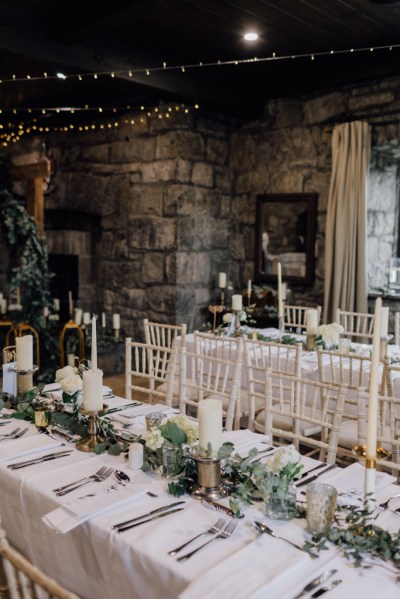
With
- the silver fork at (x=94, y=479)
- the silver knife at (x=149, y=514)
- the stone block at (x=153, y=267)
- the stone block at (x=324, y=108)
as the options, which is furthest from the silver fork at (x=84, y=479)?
the stone block at (x=324, y=108)

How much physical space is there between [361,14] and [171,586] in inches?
157

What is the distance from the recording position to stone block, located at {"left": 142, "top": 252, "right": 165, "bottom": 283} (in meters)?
6.02

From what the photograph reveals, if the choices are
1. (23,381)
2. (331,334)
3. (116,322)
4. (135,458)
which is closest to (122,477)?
(135,458)

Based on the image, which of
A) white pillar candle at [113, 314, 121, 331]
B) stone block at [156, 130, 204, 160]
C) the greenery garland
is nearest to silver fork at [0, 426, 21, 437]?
the greenery garland

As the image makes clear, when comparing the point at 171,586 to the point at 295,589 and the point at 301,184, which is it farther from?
the point at 301,184

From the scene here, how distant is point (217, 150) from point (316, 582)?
5484mm

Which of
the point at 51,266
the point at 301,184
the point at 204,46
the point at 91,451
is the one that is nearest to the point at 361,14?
the point at 204,46

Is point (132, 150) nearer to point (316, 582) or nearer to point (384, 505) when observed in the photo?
point (384, 505)

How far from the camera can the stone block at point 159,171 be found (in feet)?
19.2

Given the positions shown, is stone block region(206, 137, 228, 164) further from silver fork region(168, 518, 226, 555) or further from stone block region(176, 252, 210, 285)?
silver fork region(168, 518, 226, 555)

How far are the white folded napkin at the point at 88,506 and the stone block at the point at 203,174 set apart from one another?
467 cm

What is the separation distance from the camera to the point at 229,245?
21.4 ft

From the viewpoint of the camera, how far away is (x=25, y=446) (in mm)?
2061

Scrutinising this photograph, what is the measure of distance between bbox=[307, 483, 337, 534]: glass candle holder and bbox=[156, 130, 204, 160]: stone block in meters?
4.79
